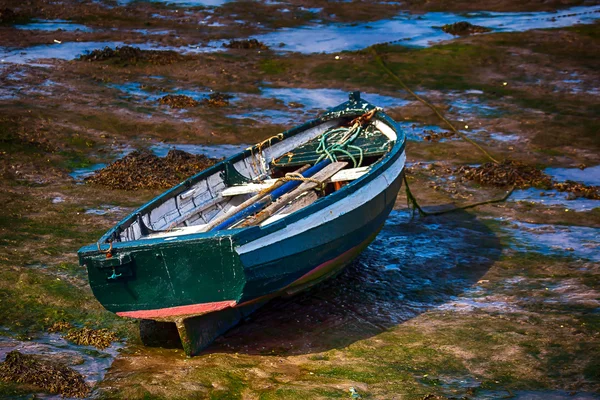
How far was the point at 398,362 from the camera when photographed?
7.80 metres

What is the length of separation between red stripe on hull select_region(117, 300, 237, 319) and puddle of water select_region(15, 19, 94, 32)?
62.6ft

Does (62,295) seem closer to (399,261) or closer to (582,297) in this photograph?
(399,261)

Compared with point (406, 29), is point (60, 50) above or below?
above

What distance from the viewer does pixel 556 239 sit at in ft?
37.8

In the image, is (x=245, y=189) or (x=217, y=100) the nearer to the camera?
(x=245, y=189)

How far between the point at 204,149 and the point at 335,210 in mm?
7013

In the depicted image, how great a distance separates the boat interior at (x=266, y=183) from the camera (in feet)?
28.8

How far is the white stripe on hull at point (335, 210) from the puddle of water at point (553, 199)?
342 cm

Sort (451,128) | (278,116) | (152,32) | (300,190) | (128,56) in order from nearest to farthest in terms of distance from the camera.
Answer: (300,190)
(451,128)
(278,116)
(128,56)
(152,32)

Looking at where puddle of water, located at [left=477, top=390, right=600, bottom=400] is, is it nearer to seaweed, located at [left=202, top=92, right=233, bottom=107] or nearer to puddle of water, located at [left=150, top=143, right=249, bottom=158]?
puddle of water, located at [left=150, top=143, right=249, bottom=158]

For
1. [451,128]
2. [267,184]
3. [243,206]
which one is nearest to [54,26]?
[451,128]

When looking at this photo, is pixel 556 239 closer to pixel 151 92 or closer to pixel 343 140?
pixel 343 140

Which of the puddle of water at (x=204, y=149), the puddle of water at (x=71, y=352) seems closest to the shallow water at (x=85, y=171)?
the puddle of water at (x=204, y=149)

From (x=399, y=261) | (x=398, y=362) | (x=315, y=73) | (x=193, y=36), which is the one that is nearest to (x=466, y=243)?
(x=399, y=261)
